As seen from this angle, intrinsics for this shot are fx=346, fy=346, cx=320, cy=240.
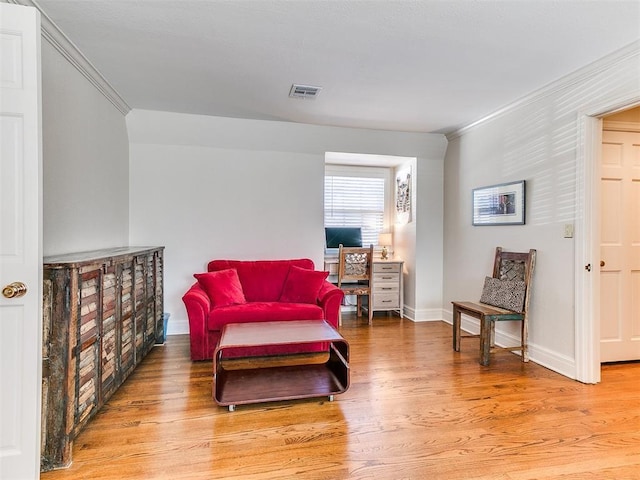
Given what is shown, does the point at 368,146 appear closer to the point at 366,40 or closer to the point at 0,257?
the point at 366,40

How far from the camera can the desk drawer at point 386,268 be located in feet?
15.4

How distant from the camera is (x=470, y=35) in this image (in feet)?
7.32

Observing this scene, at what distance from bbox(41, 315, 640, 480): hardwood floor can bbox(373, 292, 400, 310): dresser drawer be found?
1721 mm

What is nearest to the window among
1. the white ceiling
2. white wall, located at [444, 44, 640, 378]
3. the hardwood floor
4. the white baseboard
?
white wall, located at [444, 44, 640, 378]

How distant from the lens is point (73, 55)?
2.47 metres

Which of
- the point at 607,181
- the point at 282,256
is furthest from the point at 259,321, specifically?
the point at 607,181

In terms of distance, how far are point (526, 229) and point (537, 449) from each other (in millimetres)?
2036

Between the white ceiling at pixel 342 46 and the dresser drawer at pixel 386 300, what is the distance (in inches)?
96.8

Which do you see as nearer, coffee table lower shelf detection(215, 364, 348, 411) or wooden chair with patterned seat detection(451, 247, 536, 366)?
coffee table lower shelf detection(215, 364, 348, 411)

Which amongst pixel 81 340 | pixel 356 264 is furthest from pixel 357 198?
pixel 81 340

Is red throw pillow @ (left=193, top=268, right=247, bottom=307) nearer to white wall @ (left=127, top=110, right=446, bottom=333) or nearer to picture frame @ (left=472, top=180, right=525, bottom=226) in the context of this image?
white wall @ (left=127, top=110, right=446, bottom=333)

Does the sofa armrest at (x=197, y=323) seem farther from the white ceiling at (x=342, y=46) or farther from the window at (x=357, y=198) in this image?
the window at (x=357, y=198)

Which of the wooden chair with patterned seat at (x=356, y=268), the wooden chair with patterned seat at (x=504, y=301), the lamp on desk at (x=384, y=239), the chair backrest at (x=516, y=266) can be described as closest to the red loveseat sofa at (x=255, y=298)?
the wooden chair with patterned seat at (x=356, y=268)

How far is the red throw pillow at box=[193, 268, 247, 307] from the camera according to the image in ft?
11.1
